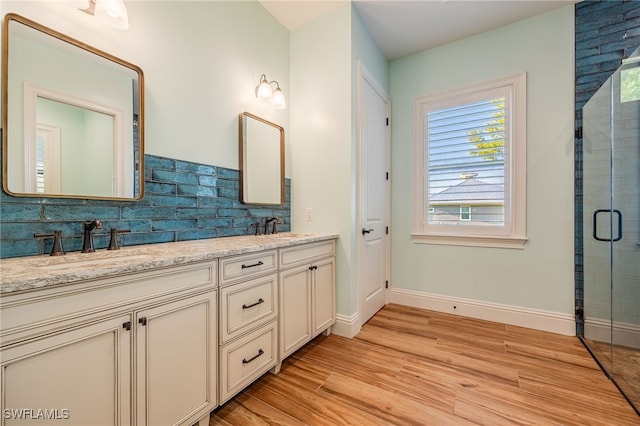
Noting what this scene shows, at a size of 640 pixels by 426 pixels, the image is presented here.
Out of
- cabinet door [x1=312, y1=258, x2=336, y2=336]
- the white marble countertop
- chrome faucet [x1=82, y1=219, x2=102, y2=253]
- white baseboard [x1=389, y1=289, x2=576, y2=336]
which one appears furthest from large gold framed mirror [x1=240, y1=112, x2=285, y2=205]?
white baseboard [x1=389, y1=289, x2=576, y2=336]

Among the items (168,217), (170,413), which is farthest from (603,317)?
(168,217)

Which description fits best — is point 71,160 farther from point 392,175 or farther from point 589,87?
point 589,87

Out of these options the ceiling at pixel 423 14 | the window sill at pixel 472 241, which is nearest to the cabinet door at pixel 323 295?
the window sill at pixel 472 241

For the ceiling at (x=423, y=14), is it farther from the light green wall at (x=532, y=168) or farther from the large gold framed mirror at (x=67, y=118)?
the large gold framed mirror at (x=67, y=118)

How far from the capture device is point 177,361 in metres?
1.21

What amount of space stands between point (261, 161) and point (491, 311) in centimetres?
269

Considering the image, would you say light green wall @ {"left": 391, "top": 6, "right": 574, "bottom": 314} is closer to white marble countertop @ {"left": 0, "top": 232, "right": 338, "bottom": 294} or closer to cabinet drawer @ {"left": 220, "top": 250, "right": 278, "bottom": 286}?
cabinet drawer @ {"left": 220, "top": 250, "right": 278, "bottom": 286}

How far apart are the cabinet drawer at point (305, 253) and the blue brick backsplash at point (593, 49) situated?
219cm

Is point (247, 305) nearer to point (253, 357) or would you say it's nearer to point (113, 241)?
point (253, 357)

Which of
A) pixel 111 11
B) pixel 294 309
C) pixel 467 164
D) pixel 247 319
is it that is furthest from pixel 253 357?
pixel 467 164

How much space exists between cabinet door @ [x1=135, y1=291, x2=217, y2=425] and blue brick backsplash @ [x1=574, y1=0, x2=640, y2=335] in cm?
299

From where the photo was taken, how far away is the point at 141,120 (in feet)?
5.14

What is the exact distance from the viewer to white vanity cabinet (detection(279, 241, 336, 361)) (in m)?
1.86

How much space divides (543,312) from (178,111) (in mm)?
3492
